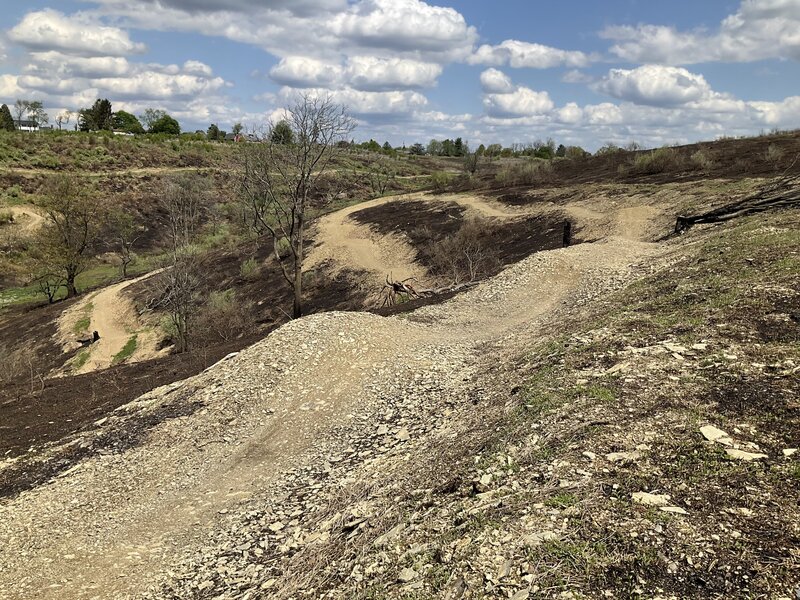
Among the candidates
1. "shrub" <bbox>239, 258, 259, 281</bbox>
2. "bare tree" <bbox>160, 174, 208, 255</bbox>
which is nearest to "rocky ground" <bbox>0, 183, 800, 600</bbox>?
"shrub" <bbox>239, 258, 259, 281</bbox>

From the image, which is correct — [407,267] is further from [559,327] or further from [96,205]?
[96,205]

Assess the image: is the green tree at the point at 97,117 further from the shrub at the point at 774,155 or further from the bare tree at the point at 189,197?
the shrub at the point at 774,155

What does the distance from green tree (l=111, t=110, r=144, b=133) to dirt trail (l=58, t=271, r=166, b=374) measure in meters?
71.7

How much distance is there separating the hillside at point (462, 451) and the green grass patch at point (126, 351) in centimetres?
1000

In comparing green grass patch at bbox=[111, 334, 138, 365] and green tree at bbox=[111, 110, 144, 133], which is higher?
green tree at bbox=[111, 110, 144, 133]

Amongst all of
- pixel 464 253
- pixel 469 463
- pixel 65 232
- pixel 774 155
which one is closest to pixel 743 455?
pixel 469 463

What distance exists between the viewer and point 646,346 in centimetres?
669

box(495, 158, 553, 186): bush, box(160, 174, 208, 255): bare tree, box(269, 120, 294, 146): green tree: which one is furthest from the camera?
box(160, 174, 208, 255): bare tree

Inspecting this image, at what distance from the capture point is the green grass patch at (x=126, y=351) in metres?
23.2

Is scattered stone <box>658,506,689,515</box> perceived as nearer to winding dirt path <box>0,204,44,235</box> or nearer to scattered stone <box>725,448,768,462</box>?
scattered stone <box>725,448,768,462</box>

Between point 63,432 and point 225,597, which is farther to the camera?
point 63,432

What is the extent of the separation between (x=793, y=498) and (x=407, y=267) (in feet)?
73.6

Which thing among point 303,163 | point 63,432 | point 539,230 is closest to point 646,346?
point 63,432

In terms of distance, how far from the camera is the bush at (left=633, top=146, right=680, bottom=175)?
1128 inches
